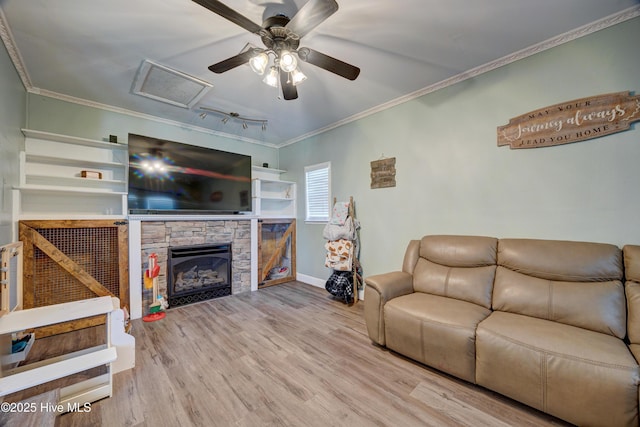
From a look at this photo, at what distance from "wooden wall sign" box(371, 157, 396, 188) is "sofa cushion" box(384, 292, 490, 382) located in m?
1.55

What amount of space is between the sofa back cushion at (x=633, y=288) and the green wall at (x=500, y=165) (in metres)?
0.20

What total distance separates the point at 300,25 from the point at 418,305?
2.27 meters

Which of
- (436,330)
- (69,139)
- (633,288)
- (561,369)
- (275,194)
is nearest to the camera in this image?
(561,369)

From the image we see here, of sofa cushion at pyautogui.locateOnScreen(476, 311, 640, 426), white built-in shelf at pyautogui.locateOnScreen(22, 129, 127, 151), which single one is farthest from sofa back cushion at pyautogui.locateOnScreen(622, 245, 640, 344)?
white built-in shelf at pyautogui.locateOnScreen(22, 129, 127, 151)

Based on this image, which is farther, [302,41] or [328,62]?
[302,41]

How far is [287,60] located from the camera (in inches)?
67.9

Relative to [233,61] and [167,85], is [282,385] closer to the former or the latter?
[233,61]

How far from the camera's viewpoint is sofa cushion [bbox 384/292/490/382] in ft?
5.70

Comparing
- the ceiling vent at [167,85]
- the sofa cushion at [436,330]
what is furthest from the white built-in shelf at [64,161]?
the sofa cushion at [436,330]

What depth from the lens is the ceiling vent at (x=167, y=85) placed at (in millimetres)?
2414

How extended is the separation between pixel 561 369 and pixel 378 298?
120 centimetres

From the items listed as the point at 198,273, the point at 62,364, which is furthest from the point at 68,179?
the point at 62,364

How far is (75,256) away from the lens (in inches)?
108

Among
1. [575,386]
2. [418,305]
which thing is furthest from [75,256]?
[575,386]
